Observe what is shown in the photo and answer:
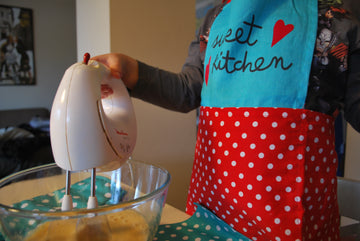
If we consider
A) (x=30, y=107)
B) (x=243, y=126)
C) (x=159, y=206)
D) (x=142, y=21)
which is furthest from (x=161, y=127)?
(x=30, y=107)

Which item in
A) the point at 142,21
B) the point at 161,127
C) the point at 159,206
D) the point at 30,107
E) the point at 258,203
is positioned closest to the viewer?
the point at 159,206

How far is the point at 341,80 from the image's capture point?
0.51 metres

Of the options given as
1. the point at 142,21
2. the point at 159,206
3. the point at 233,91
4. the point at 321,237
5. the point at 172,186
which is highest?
the point at 142,21

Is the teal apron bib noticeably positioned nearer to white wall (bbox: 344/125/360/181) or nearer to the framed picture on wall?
white wall (bbox: 344/125/360/181)

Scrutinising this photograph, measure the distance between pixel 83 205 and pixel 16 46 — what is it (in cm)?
384

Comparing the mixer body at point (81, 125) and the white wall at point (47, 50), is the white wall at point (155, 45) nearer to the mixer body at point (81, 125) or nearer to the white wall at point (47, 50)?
the mixer body at point (81, 125)

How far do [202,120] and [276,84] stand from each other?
0.17m

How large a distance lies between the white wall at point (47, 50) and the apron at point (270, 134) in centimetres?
385

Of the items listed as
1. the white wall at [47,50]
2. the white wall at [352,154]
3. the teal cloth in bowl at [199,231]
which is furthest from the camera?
the white wall at [47,50]

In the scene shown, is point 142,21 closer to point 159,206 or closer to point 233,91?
point 233,91

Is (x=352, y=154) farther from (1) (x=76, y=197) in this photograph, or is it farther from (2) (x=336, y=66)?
(1) (x=76, y=197)

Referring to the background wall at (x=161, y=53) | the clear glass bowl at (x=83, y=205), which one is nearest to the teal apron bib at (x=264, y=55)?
the clear glass bowl at (x=83, y=205)

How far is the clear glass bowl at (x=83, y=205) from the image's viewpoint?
31 centimetres

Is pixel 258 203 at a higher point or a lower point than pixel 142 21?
lower
